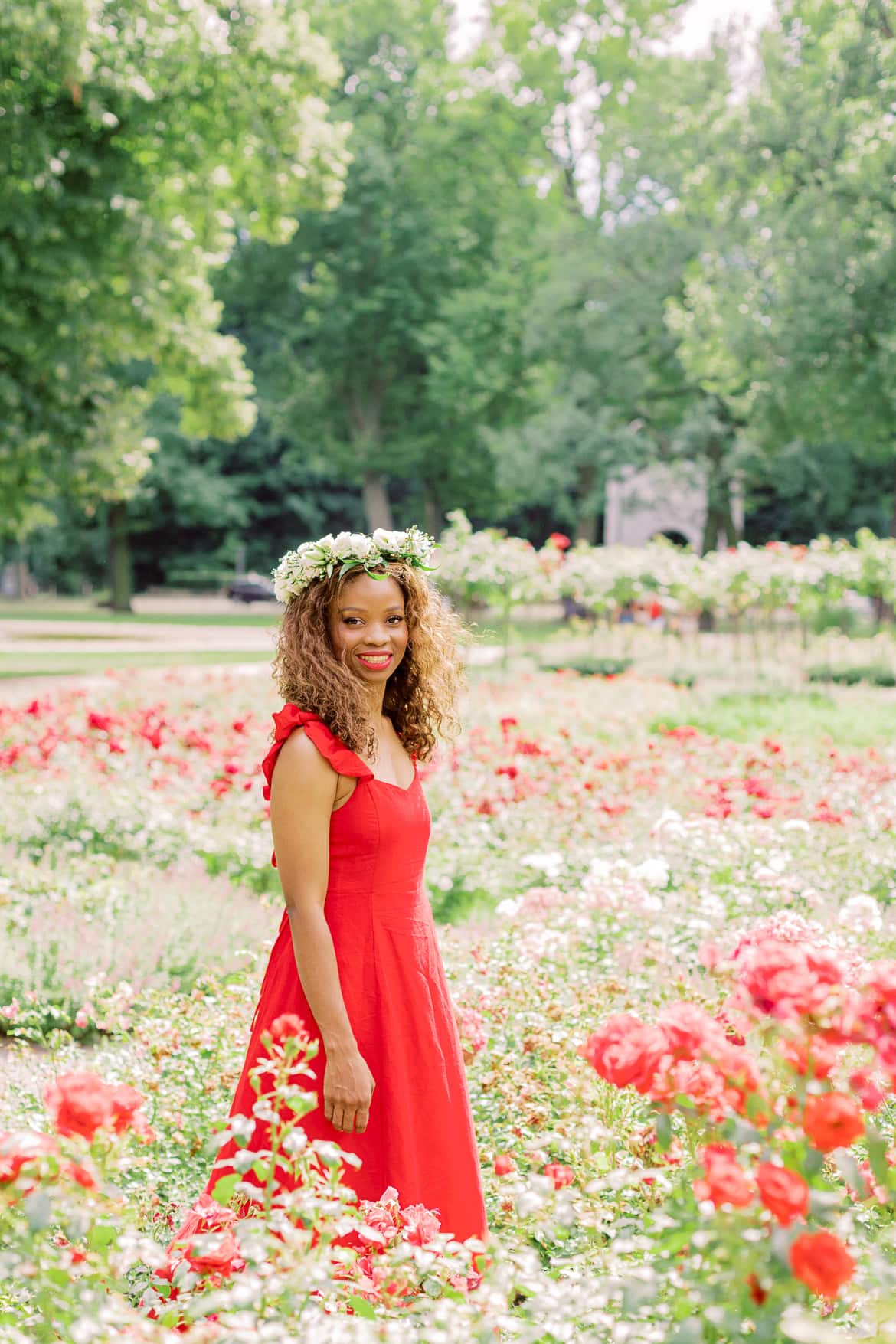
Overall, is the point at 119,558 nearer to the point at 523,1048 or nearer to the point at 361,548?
the point at 523,1048

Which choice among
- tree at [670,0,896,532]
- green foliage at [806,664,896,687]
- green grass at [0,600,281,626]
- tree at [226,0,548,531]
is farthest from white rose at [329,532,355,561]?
tree at [226,0,548,531]

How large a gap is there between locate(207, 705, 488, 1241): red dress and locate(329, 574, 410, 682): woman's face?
229mm

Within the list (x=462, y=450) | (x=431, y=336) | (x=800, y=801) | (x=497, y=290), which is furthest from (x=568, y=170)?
(x=800, y=801)

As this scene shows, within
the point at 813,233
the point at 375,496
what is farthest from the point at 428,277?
the point at 813,233

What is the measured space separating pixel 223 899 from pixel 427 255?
36.2 meters

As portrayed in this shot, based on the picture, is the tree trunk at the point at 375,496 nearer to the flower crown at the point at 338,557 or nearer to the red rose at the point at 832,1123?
the flower crown at the point at 338,557

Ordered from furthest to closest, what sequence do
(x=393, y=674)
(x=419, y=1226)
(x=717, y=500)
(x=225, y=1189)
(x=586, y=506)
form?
1. (x=586, y=506)
2. (x=717, y=500)
3. (x=393, y=674)
4. (x=419, y=1226)
5. (x=225, y=1189)

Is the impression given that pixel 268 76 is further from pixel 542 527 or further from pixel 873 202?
pixel 542 527

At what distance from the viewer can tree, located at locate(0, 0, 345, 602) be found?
1436 centimetres

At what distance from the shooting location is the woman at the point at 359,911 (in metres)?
2.48

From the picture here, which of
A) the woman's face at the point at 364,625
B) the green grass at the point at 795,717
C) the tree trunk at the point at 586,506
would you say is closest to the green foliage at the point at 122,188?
the green grass at the point at 795,717

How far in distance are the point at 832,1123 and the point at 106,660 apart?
63.8ft

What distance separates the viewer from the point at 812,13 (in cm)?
2439

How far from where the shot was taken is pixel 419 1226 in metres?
2.12
